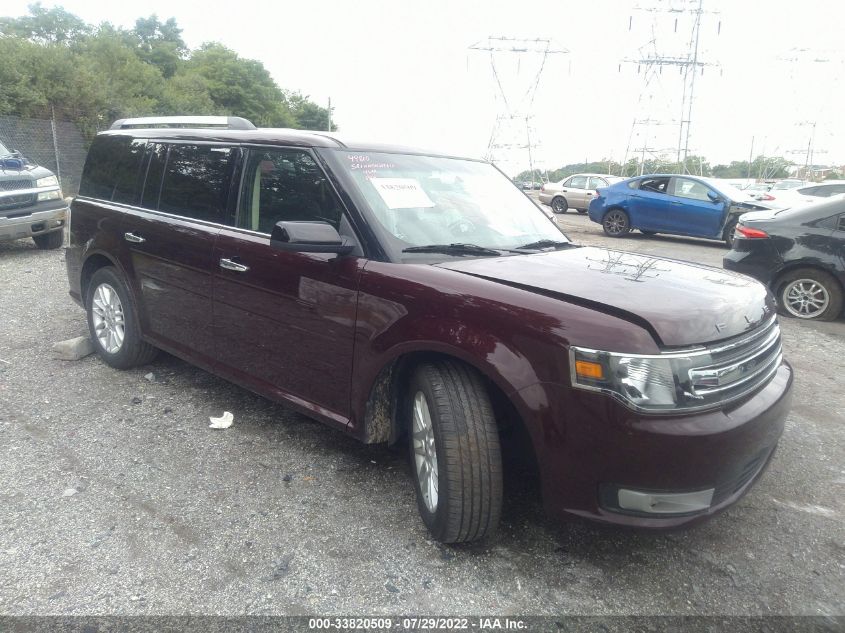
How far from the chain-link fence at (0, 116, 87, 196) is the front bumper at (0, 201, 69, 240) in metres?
7.56

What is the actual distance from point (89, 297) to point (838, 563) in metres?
5.03

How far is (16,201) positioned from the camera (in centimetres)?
905

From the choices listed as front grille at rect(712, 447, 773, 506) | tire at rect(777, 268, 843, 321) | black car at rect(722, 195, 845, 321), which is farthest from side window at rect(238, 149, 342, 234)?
tire at rect(777, 268, 843, 321)

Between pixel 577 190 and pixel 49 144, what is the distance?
16.4 meters

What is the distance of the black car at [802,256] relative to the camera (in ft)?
22.8

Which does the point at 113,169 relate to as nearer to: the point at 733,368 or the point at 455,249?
the point at 455,249

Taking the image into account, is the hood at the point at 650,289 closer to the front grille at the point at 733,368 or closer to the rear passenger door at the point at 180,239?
the front grille at the point at 733,368

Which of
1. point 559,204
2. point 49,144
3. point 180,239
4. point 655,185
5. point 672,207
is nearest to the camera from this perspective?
point 180,239

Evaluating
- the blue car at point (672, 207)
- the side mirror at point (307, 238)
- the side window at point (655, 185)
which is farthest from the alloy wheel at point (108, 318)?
the side window at point (655, 185)

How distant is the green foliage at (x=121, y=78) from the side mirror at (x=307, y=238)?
20.3 metres

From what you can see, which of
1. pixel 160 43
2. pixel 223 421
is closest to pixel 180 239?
pixel 223 421

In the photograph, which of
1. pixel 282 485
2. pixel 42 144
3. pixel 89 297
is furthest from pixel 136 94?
pixel 282 485

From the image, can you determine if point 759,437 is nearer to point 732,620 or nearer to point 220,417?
point 732,620

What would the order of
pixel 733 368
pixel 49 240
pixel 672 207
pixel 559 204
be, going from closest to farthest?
pixel 733 368, pixel 49 240, pixel 672 207, pixel 559 204
